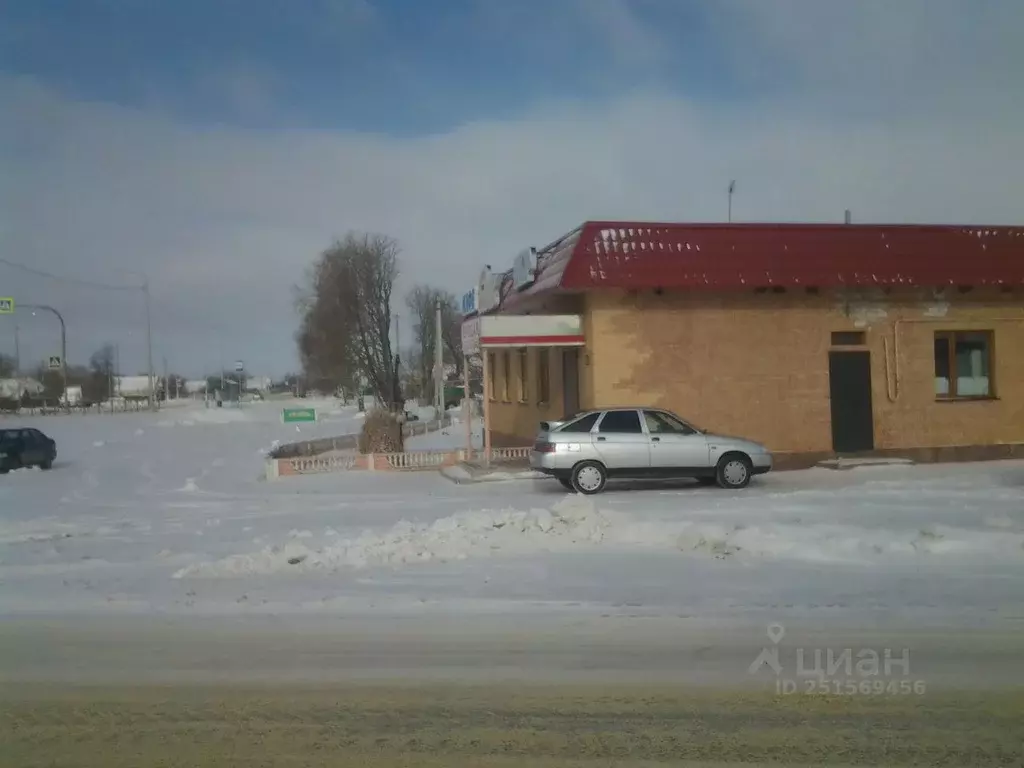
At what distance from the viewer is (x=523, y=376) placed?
29156mm

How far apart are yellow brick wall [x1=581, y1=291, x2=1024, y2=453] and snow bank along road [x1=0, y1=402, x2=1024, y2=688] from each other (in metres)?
3.52

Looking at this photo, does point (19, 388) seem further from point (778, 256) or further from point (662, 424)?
point (662, 424)

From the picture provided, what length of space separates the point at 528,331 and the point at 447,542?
34.1ft

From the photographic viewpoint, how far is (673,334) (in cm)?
2162

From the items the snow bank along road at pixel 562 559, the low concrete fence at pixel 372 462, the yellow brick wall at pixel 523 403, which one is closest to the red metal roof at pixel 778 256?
the yellow brick wall at pixel 523 403

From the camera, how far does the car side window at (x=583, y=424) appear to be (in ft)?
59.2

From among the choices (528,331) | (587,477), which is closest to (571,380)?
(528,331)

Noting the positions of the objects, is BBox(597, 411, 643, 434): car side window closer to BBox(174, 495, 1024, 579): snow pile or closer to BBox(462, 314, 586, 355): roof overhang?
BBox(462, 314, 586, 355): roof overhang

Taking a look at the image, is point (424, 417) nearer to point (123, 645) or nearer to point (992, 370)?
point (992, 370)

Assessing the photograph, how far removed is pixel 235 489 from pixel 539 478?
743 centimetres

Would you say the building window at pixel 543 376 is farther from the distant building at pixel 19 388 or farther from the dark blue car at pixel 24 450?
the distant building at pixel 19 388

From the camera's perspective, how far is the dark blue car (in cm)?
3238

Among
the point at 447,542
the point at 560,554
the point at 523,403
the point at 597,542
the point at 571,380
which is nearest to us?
the point at 560,554

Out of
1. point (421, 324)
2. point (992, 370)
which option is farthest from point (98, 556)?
point (421, 324)
